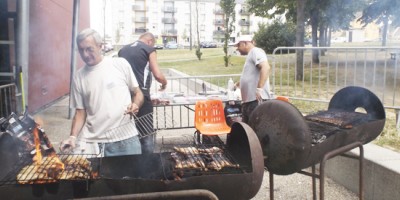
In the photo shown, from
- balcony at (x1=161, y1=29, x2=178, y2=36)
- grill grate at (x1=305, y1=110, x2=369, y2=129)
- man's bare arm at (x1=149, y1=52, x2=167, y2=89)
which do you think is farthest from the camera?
balcony at (x1=161, y1=29, x2=178, y2=36)

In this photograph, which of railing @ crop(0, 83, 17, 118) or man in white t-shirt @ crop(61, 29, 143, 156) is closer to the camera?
man in white t-shirt @ crop(61, 29, 143, 156)

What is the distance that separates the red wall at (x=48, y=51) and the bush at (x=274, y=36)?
14695 millimetres

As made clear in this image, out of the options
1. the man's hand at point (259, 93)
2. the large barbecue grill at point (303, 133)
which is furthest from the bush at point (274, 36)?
the large barbecue grill at point (303, 133)

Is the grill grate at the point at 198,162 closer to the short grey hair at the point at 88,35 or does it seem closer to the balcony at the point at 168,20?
the short grey hair at the point at 88,35

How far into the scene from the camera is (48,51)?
9.50m

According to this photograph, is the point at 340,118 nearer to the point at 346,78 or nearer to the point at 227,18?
the point at 346,78

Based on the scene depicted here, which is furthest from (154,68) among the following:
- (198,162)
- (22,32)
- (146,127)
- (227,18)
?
(227,18)

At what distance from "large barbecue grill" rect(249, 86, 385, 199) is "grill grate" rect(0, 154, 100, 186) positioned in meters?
1.41

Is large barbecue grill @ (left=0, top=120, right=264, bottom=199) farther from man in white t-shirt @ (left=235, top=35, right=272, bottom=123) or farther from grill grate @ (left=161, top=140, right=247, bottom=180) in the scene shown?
man in white t-shirt @ (left=235, top=35, right=272, bottom=123)

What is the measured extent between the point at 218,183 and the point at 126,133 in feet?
3.78

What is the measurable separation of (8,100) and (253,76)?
3872mm

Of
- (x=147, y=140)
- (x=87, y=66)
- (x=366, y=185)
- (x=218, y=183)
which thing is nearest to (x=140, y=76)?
(x=147, y=140)

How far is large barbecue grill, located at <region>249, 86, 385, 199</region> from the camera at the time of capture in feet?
8.82

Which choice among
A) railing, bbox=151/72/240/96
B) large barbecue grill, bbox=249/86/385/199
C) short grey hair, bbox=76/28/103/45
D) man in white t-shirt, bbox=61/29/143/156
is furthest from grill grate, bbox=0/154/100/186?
railing, bbox=151/72/240/96
